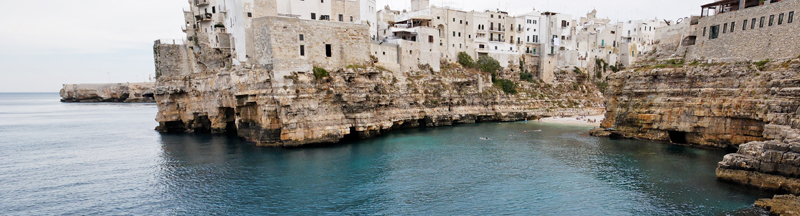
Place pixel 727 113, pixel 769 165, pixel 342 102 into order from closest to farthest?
1. pixel 769 165
2. pixel 727 113
3. pixel 342 102

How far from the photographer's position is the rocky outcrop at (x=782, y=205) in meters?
19.2

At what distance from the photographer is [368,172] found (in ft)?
98.4

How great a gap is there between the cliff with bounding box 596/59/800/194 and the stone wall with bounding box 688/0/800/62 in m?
1.13

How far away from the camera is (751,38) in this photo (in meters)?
33.2

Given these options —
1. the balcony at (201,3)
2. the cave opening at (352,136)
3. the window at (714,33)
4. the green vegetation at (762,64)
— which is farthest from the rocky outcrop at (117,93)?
the green vegetation at (762,64)

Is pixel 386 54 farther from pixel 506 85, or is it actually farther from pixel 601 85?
pixel 601 85

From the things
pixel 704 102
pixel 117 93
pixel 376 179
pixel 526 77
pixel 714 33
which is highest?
pixel 714 33

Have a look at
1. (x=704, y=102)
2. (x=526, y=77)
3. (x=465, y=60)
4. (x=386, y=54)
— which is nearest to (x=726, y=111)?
(x=704, y=102)

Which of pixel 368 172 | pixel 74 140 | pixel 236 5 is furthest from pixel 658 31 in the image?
pixel 74 140

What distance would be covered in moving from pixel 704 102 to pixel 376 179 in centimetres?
2799

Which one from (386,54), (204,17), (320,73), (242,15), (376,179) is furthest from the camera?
(386,54)

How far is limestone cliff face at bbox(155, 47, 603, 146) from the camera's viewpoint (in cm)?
3853

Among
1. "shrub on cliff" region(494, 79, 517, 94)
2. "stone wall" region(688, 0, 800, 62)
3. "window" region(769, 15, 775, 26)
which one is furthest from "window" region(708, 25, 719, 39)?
"shrub on cliff" region(494, 79, 517, 94)

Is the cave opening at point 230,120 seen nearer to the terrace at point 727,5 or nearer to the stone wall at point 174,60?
the stone wall at point 174,60
